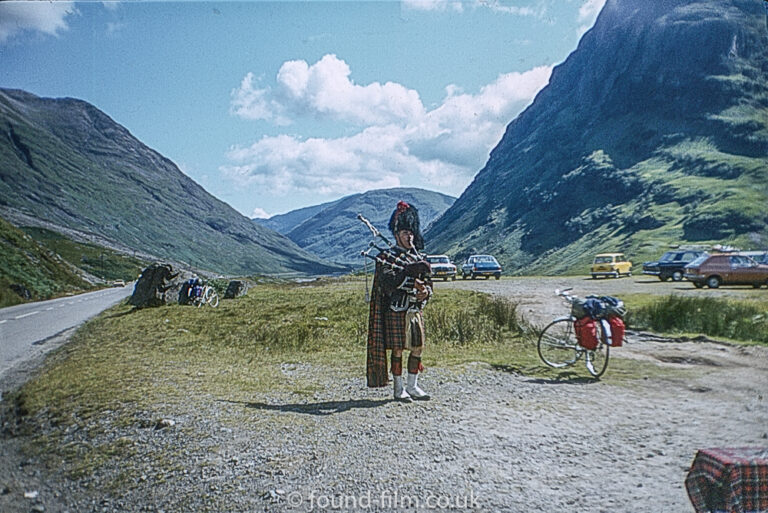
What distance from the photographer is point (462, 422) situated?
435 cm

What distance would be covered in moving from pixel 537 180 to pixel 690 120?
4.06 meters

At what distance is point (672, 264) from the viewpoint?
21.5 ft

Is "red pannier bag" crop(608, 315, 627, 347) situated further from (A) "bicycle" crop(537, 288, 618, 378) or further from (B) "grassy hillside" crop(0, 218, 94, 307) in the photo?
(B) "grassy hillside" crop(0, 218, 94, 307)

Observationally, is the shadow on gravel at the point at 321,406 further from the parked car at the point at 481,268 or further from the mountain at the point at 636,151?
the mountain at the point at 636,151

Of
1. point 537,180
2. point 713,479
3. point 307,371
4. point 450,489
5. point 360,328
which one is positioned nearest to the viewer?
point 713,479

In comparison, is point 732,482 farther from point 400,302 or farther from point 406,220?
point 406,220

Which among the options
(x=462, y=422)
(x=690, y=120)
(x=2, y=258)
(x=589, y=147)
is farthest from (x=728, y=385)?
(x=2, y=258)

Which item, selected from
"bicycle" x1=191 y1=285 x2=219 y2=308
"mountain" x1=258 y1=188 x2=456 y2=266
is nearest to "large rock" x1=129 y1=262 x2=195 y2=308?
"bicycle" x1=191 y1=285 x2=219 y2=308

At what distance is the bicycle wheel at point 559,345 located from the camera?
21.7 ft

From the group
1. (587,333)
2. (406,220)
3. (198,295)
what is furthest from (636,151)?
(198,295)

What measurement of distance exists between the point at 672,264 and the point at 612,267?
32.1 inches

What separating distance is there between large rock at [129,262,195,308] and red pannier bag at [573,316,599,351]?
588 inches

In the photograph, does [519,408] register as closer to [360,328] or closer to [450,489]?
[450,489]

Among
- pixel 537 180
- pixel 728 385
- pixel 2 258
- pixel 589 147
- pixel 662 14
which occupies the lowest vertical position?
pixel 728 385
